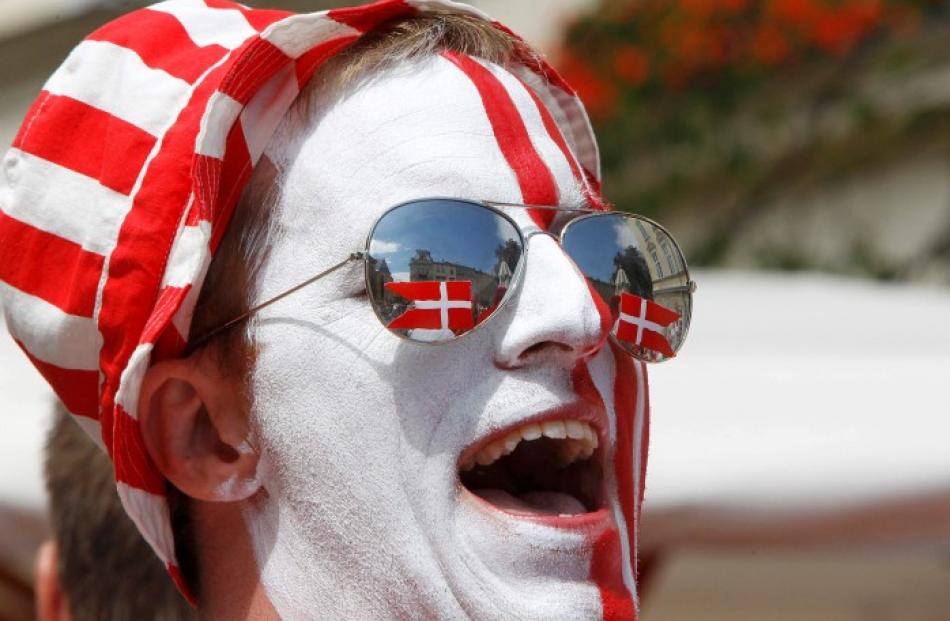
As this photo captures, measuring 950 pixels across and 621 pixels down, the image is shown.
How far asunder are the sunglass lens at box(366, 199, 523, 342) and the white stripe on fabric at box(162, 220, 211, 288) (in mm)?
215

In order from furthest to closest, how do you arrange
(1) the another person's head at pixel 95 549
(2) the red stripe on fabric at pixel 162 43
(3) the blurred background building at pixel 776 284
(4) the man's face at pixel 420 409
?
1. (3) the blurred background building at pixel 776 284
2. (1) the another person's head at pixel 95 549
3. (2) the red stripe on fabric at pixel 162 43
4. (4) the man's face at pixel 420 409

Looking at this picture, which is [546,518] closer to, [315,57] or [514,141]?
[514,141]

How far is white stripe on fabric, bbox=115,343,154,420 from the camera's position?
5.99ft

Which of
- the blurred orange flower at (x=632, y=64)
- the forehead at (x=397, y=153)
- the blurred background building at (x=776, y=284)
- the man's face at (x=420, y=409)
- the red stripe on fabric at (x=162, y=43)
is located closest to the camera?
the man's face at (x=420, y=409)

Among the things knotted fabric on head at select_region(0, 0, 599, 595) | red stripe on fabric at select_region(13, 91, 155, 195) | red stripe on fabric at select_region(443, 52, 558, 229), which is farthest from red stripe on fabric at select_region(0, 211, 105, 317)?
red stripe on fabric at select_region(443, 52, 558, 229)

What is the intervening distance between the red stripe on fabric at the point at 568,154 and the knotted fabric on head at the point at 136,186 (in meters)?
0.02

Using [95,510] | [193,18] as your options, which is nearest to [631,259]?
[193,18]

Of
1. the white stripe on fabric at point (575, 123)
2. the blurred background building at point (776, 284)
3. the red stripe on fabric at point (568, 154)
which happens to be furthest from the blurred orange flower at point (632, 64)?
the red stripe on fabric at point (568, 154)

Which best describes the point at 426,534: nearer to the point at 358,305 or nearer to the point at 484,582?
the point at 484,582

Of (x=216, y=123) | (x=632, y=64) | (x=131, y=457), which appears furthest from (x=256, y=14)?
(x=632, y=64)

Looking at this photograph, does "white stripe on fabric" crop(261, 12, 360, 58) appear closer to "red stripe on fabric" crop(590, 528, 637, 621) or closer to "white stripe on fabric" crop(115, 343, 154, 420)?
"white stripe on fabric" crop(115, 343, 154, 420)

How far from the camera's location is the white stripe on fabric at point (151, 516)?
76.0 inches

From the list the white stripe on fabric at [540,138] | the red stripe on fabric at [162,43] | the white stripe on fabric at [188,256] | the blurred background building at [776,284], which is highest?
the blurred background building at [776,284]

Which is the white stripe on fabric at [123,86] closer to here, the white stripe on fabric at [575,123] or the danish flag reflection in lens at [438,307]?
the danish flag reflection in lens at [438,307]
